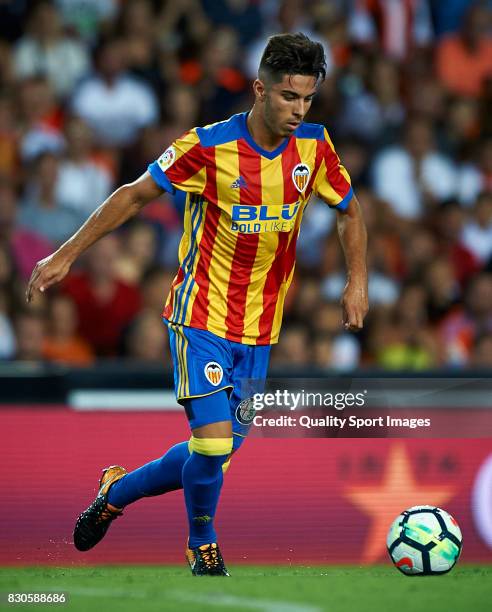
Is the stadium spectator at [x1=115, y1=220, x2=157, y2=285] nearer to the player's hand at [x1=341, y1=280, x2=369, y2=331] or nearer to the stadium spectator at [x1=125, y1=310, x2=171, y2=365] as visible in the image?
the stadium spectator at [x1=125, y1=310, x2=171, y2=365]

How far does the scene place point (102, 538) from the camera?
6.73 m

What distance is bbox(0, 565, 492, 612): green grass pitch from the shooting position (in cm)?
488

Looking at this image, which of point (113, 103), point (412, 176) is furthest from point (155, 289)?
point (412, 176)

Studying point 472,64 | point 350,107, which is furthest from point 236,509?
point 472,64

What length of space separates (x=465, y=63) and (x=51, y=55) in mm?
3722

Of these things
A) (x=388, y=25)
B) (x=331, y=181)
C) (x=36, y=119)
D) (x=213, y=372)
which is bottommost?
(x=213, y=372)

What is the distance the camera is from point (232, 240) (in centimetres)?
576

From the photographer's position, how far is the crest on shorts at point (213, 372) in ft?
18.7

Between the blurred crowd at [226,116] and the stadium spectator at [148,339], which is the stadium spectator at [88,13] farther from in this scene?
the stadium spectator at [148,339]

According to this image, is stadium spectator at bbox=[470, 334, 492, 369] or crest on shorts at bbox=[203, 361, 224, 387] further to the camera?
stadium spectator at bbox=[470, 334, 492, 369]

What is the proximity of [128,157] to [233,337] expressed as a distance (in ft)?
14.6

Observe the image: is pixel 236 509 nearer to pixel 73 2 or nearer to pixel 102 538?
pixel 102 538

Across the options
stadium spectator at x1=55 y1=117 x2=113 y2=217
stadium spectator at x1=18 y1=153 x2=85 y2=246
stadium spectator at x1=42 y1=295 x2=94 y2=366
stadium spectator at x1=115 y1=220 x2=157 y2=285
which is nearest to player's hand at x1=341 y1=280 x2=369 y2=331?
→ stadium spectator at x1=42 y1=295 x2=94 y2=366

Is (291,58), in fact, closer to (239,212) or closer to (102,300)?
(239,212)
